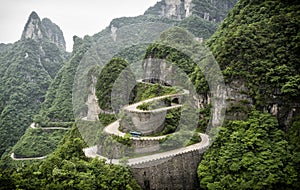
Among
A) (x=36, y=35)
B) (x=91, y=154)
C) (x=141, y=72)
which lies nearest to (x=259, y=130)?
(x=91, y=154)

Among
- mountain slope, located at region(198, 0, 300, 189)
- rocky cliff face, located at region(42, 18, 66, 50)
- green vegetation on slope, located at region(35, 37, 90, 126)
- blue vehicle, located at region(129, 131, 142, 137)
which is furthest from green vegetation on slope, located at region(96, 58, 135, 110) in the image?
rocky cliff face, located at region(42, 18, 66, 50)

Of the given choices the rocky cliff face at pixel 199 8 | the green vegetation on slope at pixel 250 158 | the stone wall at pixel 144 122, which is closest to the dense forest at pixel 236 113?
the green vegetation on slope at pixel 250 158

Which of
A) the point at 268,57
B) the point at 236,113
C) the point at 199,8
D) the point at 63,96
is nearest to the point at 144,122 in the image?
the point at 236,113

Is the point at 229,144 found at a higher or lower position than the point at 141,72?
lower

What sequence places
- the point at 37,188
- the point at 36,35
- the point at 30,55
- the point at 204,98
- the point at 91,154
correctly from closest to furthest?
the point at 37,188
the point at 91,154
the point at 204,98
the point at 30,55
the point at 36,35

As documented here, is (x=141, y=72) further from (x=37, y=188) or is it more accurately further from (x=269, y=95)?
A: (x=37, y=188)

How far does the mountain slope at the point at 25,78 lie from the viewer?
5334cm

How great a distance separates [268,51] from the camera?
24625 mm

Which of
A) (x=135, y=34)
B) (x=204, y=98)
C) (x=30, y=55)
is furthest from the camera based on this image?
(x=30, y=55)

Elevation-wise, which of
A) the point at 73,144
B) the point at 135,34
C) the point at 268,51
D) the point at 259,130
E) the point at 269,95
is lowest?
the point at 73,144

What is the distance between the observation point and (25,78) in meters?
67.6

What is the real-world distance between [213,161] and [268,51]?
883 cm

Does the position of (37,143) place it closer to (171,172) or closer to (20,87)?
(20,87)

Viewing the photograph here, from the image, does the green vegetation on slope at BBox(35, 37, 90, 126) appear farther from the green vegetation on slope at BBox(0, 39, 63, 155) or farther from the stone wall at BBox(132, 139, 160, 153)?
the stone wall at BBox(132, 139, 160, 153)
